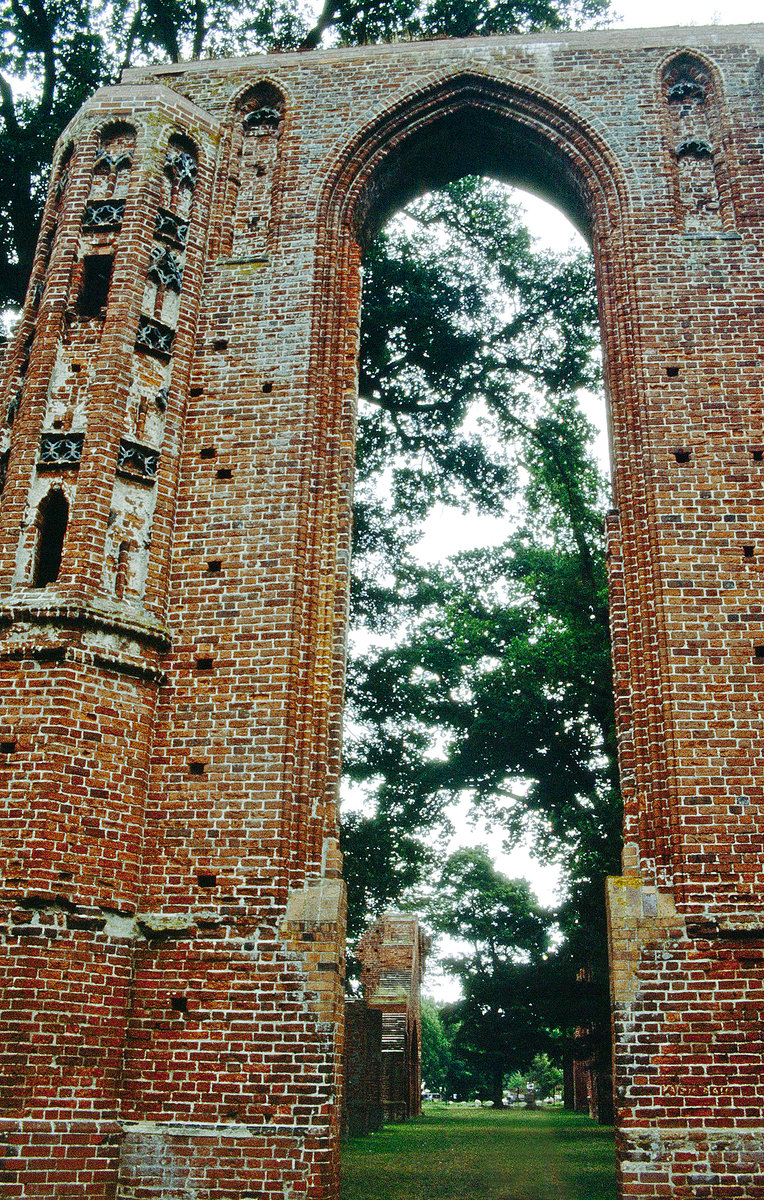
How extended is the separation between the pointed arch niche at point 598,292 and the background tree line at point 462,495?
383 centimetres

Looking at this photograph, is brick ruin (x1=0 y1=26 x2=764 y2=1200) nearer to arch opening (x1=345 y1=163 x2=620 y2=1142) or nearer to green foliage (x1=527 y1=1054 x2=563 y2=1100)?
arch opening (x1=345 y1=163 x2=620 y2=1142)

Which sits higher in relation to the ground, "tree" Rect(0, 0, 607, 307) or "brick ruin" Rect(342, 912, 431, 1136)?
"tree" Rect(0, 0, 607, 307)

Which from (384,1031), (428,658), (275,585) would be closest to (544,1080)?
(384,1031)

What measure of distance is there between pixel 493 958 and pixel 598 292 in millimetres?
17263

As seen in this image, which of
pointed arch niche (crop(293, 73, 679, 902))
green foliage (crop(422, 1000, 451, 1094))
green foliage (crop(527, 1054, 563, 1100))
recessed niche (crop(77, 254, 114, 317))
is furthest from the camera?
green foliage (crop(527, 1054, 563, 1100))

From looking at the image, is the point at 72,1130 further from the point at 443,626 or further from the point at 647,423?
the point at 443,626

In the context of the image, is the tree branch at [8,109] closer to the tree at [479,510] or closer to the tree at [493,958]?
the tree at [479,510]

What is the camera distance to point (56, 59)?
1421 centimetres

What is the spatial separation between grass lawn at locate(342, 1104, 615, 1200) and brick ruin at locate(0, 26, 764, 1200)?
152 inches

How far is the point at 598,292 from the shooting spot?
9.12m

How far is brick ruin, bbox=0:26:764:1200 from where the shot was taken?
6520mm

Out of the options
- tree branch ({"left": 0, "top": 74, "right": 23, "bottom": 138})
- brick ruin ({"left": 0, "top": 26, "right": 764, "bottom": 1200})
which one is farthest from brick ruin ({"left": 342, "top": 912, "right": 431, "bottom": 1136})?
tree branch ({"left": 0, "top": 74, "right": 23, "bottom": 138})

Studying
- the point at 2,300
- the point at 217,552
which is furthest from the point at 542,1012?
the point at 2,300

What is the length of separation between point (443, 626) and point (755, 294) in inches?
510
